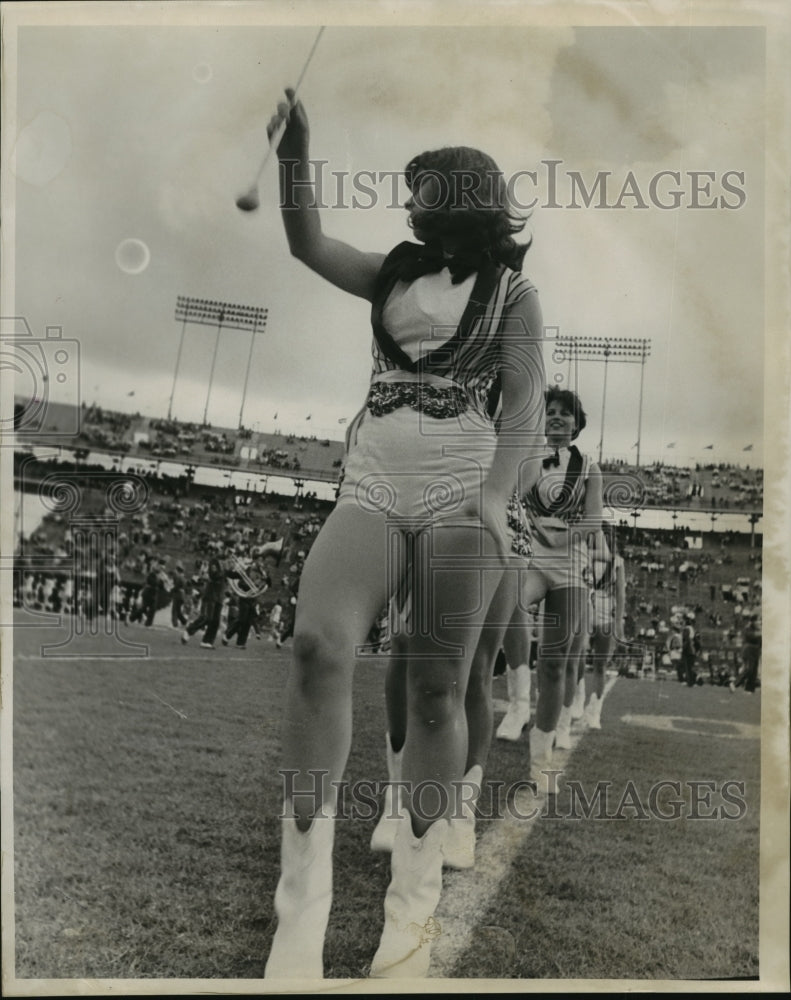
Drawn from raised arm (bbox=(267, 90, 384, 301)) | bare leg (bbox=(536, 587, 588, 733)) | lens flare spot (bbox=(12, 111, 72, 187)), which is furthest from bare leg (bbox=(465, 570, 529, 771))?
lens flare spot (bbox=(12, 111, 72, 187))

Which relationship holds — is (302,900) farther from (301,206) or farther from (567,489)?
(301,206)

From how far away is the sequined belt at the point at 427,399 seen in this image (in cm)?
280

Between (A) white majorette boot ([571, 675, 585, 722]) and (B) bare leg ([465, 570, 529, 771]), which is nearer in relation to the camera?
(B) bare leg ([465, 570, 529, 771])

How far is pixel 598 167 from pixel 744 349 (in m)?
0.81

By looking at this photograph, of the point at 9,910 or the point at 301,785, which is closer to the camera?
the point at 301,785

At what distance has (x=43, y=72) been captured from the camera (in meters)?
3.12

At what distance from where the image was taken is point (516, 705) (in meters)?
3.05

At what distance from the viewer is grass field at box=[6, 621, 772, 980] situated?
3.00 meters

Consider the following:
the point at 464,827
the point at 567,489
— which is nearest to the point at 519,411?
the point at 567,489

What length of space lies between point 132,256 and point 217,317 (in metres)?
0.37

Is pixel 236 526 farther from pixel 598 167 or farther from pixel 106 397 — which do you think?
pixel 598 167

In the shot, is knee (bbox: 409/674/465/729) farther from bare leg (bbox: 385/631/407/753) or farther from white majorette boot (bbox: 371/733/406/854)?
white majorette boot (bbox: 371/733/406/854)

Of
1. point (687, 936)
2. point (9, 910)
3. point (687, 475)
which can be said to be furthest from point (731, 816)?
point (9, 910)

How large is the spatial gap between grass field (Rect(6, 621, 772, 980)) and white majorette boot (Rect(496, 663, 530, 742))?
4 cm
